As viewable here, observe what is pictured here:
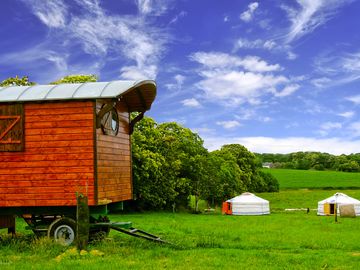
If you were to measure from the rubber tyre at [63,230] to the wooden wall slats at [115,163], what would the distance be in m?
1.31

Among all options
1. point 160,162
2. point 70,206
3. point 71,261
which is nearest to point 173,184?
point 160,162

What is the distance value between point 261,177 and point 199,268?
67142mm

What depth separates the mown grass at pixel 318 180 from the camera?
8580 centimetres

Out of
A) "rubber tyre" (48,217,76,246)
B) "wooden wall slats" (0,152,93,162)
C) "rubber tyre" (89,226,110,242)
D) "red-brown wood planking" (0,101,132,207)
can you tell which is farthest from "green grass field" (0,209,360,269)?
"wooden wall slats" (0,152,93,162)

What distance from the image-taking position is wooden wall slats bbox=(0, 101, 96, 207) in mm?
14070

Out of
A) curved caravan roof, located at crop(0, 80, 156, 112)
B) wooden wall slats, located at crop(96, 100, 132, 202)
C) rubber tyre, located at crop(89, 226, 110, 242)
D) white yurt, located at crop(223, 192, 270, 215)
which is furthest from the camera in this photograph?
white yurt, located at crop(223, 192, 270, 215)

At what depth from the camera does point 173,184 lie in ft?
138

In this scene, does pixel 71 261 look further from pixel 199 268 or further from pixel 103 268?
pixel 199 268

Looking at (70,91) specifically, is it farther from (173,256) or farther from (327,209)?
(327,209)

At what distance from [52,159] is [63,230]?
2.19 metres

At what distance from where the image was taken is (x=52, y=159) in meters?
14.3

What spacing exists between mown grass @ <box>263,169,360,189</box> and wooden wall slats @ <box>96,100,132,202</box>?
72.9 metres

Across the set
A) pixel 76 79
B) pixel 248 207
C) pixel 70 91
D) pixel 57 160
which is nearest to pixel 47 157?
pixel 57 160

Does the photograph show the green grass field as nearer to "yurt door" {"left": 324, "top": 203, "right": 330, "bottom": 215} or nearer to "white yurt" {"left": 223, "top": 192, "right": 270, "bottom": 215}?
"yurt door" {"left": 324, "top": 203, "right": 330, "bottom": 215}
